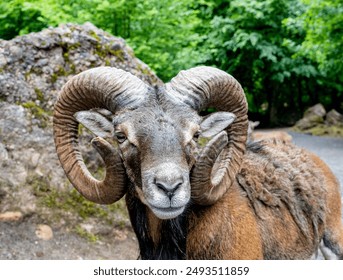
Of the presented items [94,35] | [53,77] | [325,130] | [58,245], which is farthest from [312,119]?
[58,245]

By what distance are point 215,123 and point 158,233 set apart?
119 centimetres

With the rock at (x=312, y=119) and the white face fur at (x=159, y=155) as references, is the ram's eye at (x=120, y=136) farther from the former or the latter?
the rock at (x=312, y=119)

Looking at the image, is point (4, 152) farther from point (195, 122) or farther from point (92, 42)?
point (195, 122)

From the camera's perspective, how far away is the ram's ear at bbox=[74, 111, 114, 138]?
4906 millimetres

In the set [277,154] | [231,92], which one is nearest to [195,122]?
[231,92]

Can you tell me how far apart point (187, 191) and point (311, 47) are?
61.2 ft

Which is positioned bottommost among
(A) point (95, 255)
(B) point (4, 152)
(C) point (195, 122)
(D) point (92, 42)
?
(A) point (95, 255)

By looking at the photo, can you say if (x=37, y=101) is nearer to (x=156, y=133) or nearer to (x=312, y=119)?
(x=156, y=133)

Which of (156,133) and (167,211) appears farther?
(156,133)

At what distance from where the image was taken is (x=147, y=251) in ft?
16.6

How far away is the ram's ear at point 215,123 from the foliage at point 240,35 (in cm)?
831

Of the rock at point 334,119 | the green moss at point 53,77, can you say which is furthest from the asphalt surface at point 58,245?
the rock at point 334,119

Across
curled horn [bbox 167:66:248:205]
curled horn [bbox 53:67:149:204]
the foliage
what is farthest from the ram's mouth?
the foliage

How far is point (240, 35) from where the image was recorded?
81.8 feet
